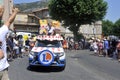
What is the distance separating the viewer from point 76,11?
56.1 metres

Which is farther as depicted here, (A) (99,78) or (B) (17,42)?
(B) (17,42)

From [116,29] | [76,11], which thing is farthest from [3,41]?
[116,29]

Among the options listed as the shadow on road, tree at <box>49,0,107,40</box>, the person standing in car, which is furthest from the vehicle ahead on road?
tree at <box>49,0,107,40</box>

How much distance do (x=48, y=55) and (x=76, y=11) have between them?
38.4 m

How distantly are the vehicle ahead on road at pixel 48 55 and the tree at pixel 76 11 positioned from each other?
36.5 meters

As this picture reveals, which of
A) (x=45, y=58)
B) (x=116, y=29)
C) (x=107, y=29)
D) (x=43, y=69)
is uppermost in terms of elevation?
(x=107, y=29)

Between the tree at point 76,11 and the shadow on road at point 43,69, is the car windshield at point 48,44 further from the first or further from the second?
the tree at point 76,11

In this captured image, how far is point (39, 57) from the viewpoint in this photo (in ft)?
59.5

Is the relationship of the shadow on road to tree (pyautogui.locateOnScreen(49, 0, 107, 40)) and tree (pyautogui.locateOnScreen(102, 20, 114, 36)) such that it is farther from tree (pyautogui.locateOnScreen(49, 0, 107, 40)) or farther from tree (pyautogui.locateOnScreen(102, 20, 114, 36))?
tree (pyautogui.locateOnScreen(102, 20, 114, 36))

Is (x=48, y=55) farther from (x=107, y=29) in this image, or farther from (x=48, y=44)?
(x=107, y=29)

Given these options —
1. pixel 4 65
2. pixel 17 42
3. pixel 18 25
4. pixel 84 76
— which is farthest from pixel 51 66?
pixel 18 25

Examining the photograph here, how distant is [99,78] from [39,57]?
11.3ft

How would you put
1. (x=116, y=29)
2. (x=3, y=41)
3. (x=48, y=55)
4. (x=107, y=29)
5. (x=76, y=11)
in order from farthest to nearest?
(x=107, y=29), (x=116, y=29), (x=76, y=11), (x=48, y=55), (x=3, y=41)

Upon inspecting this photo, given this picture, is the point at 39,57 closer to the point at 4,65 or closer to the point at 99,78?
the point at 99,78
